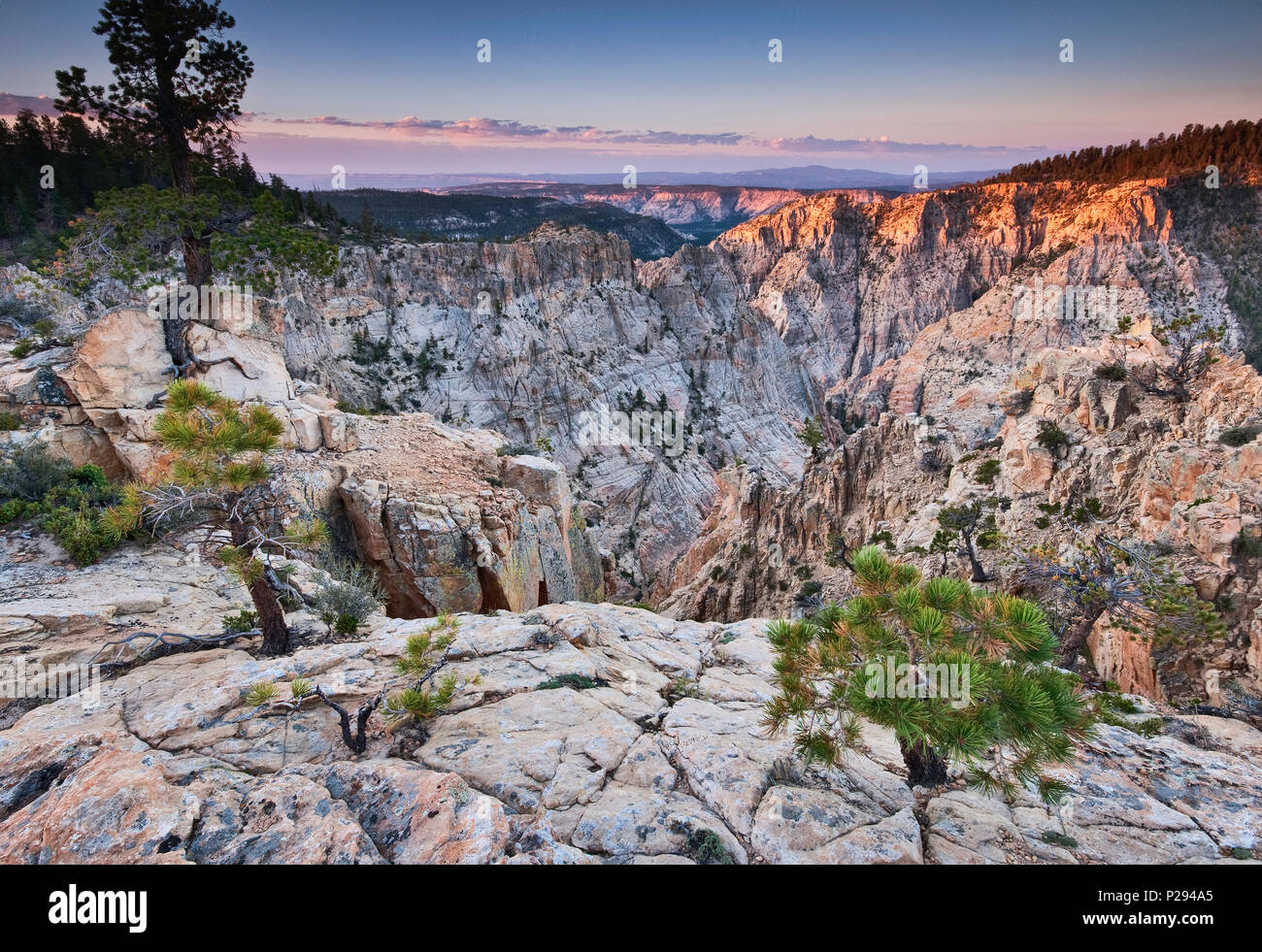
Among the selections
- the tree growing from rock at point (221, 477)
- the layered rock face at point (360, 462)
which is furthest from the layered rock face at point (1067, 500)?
the tree growing from rock at point (221, 477)

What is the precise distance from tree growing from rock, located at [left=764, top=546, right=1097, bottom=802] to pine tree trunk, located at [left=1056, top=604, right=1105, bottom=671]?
596 cm

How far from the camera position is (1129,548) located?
11930mm

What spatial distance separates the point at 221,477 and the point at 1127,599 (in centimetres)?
1338

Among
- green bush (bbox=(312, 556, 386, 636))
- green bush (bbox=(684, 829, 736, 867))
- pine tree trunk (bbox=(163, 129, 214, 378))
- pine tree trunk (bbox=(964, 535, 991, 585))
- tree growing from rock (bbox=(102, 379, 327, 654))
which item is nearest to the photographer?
green bush (bbox=(684, 829, 736, 867))

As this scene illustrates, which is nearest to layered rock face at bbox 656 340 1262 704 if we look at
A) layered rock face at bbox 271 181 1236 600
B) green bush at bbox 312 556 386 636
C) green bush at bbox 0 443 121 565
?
layered rock face at bbox 271 181 1236 600

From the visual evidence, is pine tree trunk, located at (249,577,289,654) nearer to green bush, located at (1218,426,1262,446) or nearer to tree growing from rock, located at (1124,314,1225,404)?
green bush, located at (1218,426,1262,446)

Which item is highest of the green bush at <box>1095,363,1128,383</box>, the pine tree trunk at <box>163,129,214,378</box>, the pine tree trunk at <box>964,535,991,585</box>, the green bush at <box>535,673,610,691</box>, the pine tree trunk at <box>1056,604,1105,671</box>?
the pine tree trunk at <box>163,129,214,378</box>

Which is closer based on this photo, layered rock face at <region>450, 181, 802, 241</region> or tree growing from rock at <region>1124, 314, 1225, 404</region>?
tree growing from rock at <region>1124, 314, 1225, 404</region>

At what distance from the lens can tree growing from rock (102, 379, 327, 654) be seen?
5848 mm

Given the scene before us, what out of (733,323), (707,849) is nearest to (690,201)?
(733,323)

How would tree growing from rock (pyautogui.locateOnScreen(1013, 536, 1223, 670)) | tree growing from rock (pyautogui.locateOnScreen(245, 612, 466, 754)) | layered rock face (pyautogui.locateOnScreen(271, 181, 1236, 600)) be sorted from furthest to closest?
1. layered rock face (pyautogui.locateOnScreen(271, 181, 1236, 600))
2. tree growing from rock (pyautogui.locateOnScreen(1013, 536, 1223, 670))
3. tree growing from rock (pyautogui.locateOnScreen(245, 612, 466, 754))

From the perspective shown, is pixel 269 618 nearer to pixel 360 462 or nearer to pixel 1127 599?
→ pixel 360 462
